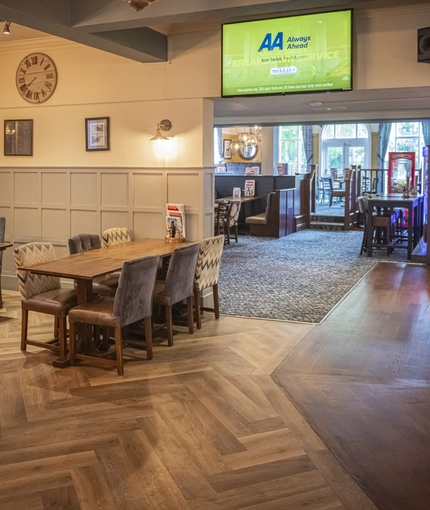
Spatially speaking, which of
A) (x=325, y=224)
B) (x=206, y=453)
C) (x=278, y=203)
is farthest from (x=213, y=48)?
(x=325, y=224)

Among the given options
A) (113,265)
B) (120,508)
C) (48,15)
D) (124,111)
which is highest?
(48,15)

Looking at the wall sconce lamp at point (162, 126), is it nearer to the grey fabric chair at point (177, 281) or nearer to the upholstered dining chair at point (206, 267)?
the upholstered dining chair at point (206, 267)

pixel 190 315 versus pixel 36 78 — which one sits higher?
pixel 36 78

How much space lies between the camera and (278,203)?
12.9 metres

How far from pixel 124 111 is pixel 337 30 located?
2396mm

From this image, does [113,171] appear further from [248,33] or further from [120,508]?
[120,508]

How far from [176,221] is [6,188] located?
239 centimetres

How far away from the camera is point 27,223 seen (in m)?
7.38

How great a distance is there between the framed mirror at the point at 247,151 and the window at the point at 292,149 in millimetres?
2221

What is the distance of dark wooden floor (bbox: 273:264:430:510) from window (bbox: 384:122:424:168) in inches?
496

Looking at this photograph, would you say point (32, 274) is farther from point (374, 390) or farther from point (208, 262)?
point (374, 390)

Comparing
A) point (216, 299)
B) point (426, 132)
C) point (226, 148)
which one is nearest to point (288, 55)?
point (216, 299)

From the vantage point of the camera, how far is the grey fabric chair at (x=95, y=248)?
571cm

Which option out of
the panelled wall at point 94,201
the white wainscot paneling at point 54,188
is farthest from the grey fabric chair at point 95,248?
the white wainscot paneling at point 54,188
